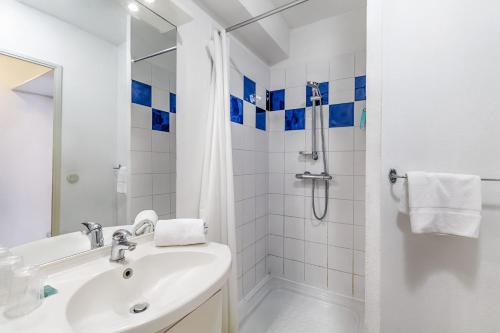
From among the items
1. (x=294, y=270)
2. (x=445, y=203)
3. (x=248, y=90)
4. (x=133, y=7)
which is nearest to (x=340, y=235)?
(x=294, y=270)

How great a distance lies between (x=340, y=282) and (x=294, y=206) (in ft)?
2.39

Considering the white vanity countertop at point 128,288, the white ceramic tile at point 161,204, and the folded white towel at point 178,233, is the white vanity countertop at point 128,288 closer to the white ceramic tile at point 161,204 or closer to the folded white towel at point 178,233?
the folded white towel at point 178,233

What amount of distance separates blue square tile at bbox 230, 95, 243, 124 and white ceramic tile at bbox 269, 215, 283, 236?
3.27ft

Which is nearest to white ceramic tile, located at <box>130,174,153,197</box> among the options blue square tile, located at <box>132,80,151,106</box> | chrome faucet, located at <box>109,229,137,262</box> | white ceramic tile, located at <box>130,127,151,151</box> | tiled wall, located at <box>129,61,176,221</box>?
tiled wall, located at <box>129,61,176,221</box>

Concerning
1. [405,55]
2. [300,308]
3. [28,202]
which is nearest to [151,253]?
[28,202]

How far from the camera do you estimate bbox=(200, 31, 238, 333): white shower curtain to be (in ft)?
4.35

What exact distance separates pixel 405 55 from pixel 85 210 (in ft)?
5.59

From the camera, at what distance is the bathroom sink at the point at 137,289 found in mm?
680

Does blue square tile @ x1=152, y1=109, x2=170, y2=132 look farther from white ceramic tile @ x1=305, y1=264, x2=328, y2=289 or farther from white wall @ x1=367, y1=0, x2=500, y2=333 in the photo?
white ceramic tile @ x1=305, y1=264, x2=328, y2=289

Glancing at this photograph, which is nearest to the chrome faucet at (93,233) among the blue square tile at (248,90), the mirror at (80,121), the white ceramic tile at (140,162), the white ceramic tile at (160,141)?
the mirror at (80,121)

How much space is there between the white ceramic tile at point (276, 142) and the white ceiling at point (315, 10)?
0.98 m

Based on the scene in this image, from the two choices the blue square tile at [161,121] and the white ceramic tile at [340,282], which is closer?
the blue square tile at [161,121]

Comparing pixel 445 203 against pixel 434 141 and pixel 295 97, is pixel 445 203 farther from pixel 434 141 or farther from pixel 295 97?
pixel 295 97

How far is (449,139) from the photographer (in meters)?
1.15
